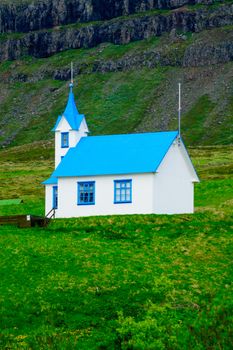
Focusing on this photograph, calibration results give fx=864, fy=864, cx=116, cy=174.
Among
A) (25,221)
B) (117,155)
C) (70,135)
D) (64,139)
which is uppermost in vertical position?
(70,135)

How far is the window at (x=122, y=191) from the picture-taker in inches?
2362

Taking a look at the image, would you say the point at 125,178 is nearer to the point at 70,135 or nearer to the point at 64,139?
the point at 70,135

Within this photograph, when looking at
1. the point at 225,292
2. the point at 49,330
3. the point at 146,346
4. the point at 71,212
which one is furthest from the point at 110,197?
the point at 146,346

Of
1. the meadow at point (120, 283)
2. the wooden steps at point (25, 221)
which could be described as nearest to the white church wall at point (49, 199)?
the wooden steps at point (25, 221)

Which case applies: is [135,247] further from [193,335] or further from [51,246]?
[193,335]

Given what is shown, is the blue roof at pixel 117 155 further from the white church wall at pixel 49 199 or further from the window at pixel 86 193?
the white church wall at pixel 49 199

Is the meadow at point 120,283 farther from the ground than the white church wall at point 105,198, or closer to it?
closer to it

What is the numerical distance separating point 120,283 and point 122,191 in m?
19.8

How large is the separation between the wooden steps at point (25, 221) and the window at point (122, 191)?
243 inches

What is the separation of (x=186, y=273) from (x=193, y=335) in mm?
13229

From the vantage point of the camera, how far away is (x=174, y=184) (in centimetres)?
6194

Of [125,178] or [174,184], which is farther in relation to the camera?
[174,184]

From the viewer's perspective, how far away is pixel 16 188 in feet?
363

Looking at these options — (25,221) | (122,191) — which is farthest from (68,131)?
(25,221)
